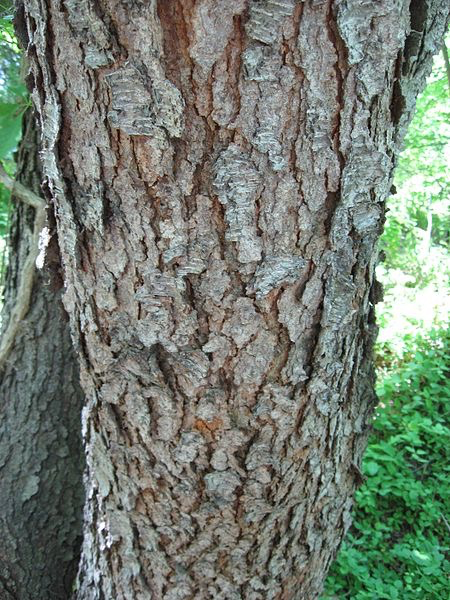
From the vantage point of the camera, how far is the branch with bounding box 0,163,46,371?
73.0 inches

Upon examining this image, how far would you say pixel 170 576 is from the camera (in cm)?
125

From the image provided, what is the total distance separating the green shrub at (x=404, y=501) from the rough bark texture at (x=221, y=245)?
1.13 meters

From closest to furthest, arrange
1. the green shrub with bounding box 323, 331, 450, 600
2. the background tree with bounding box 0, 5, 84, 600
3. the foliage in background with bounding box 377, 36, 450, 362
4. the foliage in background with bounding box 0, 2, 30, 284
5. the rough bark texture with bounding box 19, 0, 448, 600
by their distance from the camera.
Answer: the rough bark texture with bounding box 19, 0, 448, 600 → the foliage in background with bounding box 0, 2, 30, 284 → the background tree with bounding box 0, 5, 84, 600 → the green shrub with bounding box 323, 331, 450, 600 → the foliage in background with bounding box 377, 36, 450, 362

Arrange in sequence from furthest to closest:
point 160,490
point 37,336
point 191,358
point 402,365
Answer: point 402,365, point 37,336, point 160,490, point 191,358

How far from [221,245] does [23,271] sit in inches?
47.6

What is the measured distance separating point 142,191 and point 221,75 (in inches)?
8.7

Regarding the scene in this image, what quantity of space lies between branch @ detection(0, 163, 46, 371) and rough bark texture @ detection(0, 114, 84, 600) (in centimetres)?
2

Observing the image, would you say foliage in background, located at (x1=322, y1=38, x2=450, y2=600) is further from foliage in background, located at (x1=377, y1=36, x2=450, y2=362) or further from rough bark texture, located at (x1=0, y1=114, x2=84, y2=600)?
rough bark texture, located at (x1=0, y1=114, x2=84, y2=600)

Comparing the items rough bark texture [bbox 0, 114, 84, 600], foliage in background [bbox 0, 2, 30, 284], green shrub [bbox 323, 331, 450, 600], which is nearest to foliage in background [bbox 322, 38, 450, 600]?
green shrub [bbox 323, 331, 450, 600]

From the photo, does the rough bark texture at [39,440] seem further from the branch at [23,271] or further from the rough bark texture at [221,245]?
the rough bark texture at [221,245]

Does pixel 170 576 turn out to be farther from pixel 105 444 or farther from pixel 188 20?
pixel 188 20

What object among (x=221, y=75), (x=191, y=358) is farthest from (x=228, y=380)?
(x=221, y=75)

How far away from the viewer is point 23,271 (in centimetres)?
188

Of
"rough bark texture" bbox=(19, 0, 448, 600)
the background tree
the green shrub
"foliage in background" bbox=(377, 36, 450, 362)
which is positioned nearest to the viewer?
"rough bark texture" bbox=(19, 0, 448, 600)
